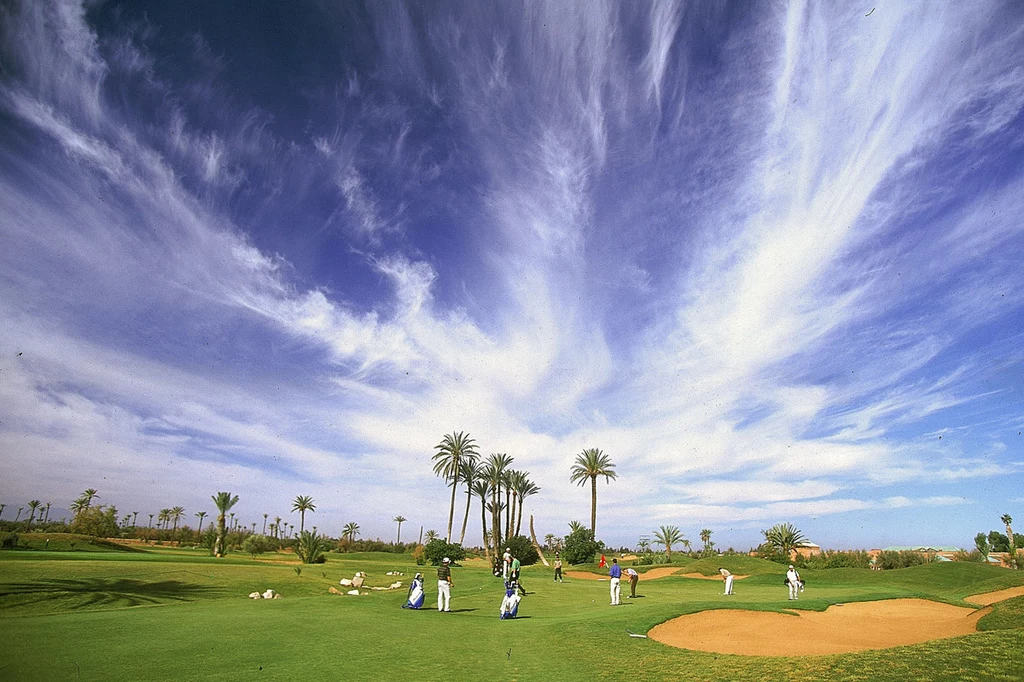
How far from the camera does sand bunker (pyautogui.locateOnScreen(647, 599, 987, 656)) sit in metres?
14.5

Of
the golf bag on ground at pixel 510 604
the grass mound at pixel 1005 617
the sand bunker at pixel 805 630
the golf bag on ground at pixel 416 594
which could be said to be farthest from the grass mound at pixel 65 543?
the grass mound at pixel 1005 617

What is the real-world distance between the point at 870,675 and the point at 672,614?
1081cm

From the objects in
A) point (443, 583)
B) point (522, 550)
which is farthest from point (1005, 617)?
point (522, 550)

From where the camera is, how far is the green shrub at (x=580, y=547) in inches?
2403

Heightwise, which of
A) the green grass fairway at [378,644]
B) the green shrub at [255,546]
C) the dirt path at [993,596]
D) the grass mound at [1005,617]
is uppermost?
the grass mound at [1005,617]

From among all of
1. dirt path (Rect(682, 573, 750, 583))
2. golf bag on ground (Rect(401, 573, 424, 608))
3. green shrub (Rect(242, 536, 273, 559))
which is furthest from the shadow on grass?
green shrub (Rect(242, 536, 273, 559))

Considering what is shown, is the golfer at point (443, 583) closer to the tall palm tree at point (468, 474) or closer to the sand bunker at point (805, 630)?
the sand bunker at point (805, 630)

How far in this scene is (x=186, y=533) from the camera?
9756 cm

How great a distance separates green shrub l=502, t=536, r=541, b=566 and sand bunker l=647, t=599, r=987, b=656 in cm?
3981

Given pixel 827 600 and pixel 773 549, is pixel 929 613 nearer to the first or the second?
pixel 827 600

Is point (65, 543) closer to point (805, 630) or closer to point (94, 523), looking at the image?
point (94, 523)

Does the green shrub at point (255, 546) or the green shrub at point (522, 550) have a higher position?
the green shrub at point (522, 550)

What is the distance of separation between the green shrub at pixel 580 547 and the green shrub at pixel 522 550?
4.25 metres

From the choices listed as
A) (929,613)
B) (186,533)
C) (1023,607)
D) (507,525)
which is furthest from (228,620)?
(186,533)
